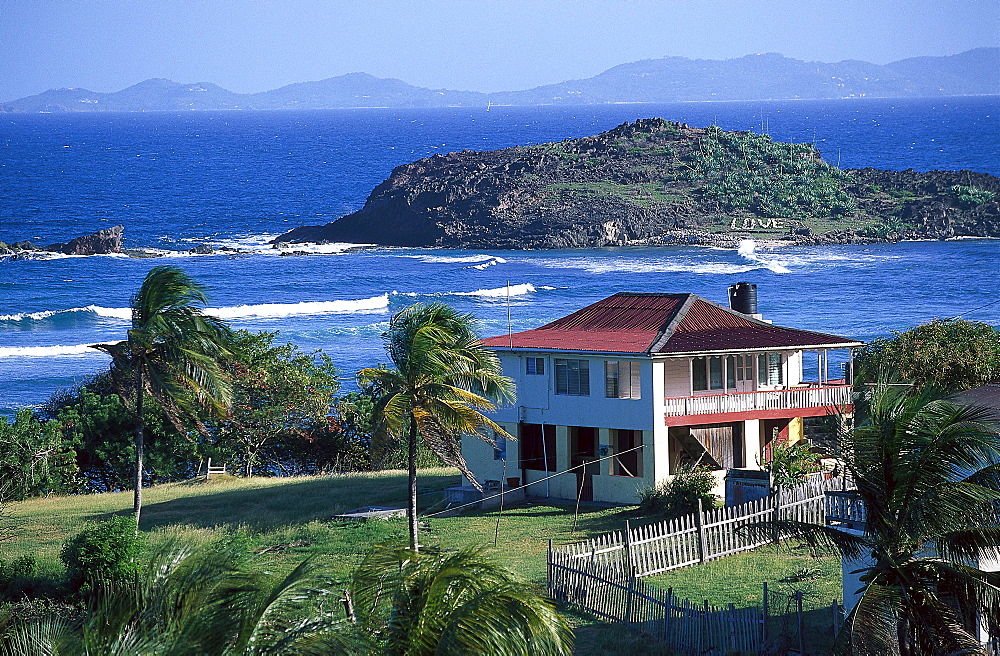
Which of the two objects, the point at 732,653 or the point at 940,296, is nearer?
the point at 732,653

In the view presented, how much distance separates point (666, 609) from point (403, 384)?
7030 millimetres

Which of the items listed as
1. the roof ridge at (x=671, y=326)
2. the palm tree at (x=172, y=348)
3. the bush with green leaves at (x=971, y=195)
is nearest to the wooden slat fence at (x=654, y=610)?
the palm tree at (x=172, y=348)

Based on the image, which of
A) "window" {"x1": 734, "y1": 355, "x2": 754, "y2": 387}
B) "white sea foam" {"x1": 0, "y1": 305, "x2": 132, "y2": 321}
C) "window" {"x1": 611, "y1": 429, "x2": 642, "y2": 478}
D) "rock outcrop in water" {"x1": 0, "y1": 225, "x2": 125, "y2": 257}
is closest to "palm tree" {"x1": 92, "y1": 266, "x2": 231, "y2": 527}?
"window" {"x1": 611, "y1": 429, "x2": 642, "y2": 478}

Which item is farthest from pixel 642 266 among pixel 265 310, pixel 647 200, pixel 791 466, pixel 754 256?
pixel 791 466

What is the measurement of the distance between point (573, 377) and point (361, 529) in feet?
23.2

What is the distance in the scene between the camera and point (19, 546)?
29.0 meters

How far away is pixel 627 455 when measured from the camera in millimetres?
33219

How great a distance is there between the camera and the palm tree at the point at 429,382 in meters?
24.8

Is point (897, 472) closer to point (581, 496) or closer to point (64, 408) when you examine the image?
point (581, 496)

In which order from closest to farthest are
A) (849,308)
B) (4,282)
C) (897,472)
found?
(897,472), (849,308), (4,282)

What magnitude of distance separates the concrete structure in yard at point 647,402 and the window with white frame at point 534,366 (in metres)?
0.02

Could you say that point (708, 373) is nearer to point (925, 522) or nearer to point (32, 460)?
point (32, 460)

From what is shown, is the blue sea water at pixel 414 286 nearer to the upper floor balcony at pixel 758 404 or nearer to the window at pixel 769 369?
the window at pixel 769 369

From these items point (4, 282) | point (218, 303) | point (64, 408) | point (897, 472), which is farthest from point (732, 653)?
point (4, 282)
